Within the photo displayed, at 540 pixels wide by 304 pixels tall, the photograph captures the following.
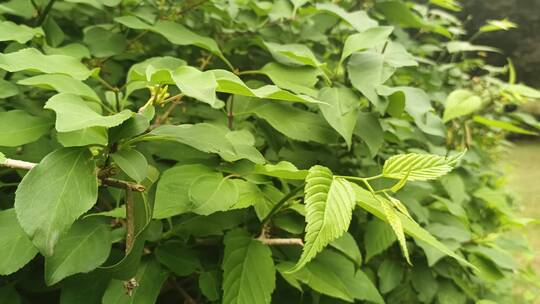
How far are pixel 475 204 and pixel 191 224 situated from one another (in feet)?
4.05

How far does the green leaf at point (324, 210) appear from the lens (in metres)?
0.53

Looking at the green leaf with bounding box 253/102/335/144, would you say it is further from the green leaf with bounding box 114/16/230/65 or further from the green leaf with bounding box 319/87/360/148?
the green leaf with bounding box 114/16/230/65

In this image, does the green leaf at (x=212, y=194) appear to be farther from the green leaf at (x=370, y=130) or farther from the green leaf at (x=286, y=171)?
the green leaf at (x=370, y=130)

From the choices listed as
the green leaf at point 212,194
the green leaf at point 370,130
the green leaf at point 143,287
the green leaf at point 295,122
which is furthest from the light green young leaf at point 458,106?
the green leaf at point 143,287

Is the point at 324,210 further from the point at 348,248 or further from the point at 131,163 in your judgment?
the point at 348,248

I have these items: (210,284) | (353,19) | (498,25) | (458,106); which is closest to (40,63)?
(210,284)

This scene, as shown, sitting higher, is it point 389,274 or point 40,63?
point 40,63

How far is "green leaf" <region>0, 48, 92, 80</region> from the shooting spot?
0.72 metres

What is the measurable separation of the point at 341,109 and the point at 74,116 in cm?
50

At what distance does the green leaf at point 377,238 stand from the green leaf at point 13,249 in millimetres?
694

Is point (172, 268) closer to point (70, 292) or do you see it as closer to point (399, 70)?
point (70, 292)

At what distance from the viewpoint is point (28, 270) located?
864mm

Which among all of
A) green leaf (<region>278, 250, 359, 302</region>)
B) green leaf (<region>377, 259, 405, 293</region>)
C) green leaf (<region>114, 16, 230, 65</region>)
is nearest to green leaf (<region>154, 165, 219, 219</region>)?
green leaf (<region>278, 250, 359, 302</region>)

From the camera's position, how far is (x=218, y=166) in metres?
0.84
